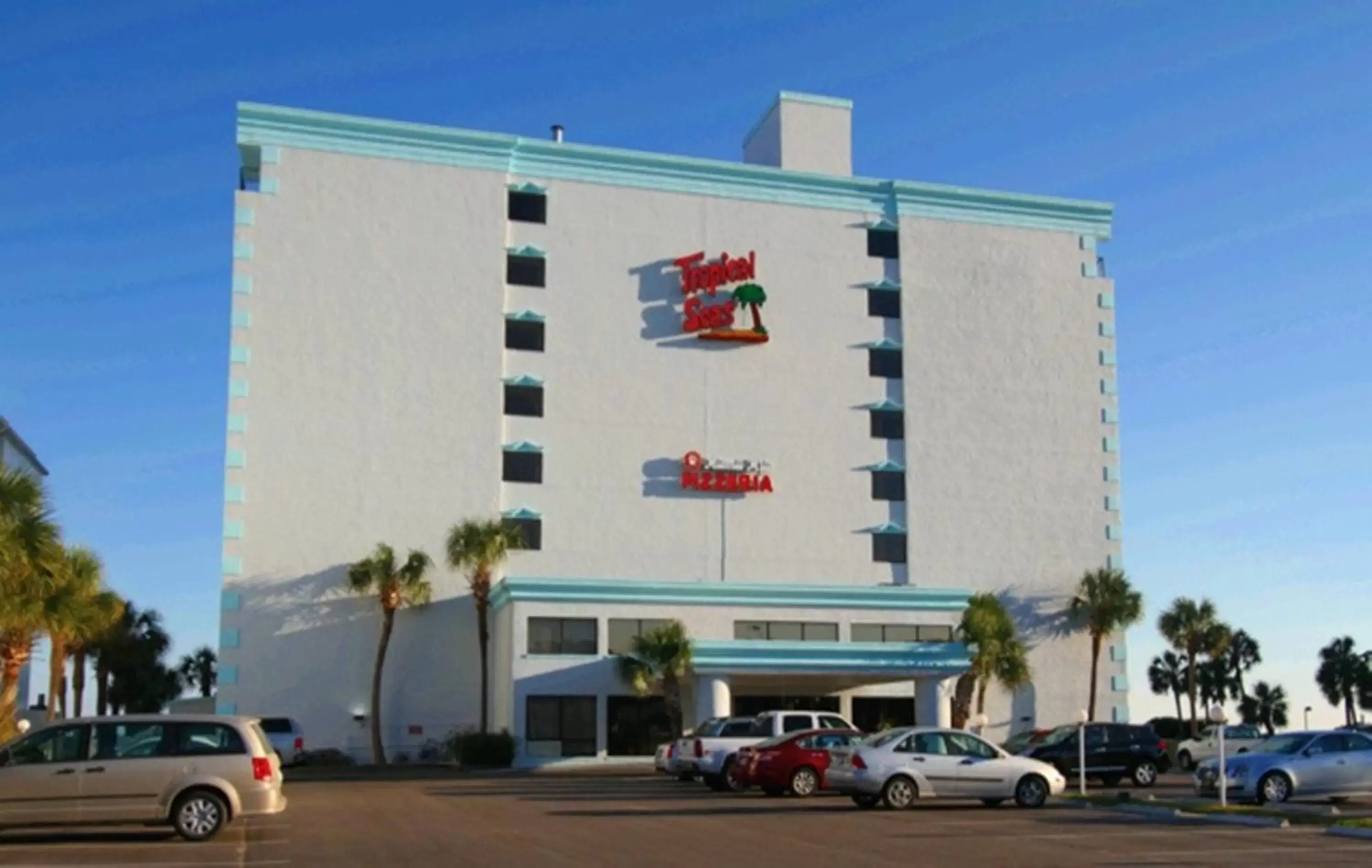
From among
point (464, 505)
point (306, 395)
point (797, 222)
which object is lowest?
point (464, 505)

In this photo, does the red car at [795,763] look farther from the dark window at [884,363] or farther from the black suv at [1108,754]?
the dark window at [884,363]

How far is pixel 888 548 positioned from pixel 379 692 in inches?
763

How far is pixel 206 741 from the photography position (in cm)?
2284

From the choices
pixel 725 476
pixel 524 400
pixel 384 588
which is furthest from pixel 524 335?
pixel 384 588

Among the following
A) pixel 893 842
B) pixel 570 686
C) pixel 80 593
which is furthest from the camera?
pixel 570 686

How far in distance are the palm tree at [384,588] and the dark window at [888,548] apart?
16695 millimetres

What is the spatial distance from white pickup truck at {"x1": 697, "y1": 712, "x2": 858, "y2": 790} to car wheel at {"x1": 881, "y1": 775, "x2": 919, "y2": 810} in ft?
17.6

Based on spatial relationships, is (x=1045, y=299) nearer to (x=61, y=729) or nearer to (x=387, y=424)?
(x=387, y=424)

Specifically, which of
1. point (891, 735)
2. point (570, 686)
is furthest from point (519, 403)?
point (891, 735)

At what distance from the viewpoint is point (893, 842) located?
22.4 m

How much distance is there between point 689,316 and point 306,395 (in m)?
14.0

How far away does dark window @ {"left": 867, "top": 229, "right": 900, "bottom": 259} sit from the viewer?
61344 millimetres

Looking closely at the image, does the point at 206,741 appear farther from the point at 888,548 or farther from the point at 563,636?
the point at 888,548

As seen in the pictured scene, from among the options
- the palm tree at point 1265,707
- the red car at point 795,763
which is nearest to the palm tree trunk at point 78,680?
the red car at point 795,763
